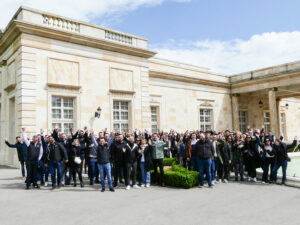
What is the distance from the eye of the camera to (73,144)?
877 cm

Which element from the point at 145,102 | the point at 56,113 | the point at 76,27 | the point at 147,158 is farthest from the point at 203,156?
the point at 76,27

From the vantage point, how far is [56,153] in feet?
27.8

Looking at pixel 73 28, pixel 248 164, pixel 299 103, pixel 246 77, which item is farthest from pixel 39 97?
pixel 299 103

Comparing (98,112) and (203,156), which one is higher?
(98,112)

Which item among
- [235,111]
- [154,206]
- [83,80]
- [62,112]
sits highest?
[83,80]

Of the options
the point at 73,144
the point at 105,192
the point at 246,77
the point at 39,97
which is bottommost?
the point at 105,192

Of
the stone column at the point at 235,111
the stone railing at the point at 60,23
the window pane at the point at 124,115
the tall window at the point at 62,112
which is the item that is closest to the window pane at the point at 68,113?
the tall window at the point at 62,112

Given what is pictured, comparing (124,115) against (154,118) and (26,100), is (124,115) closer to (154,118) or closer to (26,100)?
(154,118)

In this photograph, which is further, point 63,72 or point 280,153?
point 63,72

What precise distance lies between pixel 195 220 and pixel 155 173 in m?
4.18

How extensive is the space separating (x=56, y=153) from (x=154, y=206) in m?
3.93

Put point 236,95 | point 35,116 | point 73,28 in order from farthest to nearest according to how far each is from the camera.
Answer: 1. point 236,95
2. point 73,28
3. point 35,116

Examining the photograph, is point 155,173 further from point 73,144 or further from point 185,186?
point 73,144

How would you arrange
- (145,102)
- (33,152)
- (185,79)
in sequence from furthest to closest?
(185,79) < (145,102) < (33,152)
